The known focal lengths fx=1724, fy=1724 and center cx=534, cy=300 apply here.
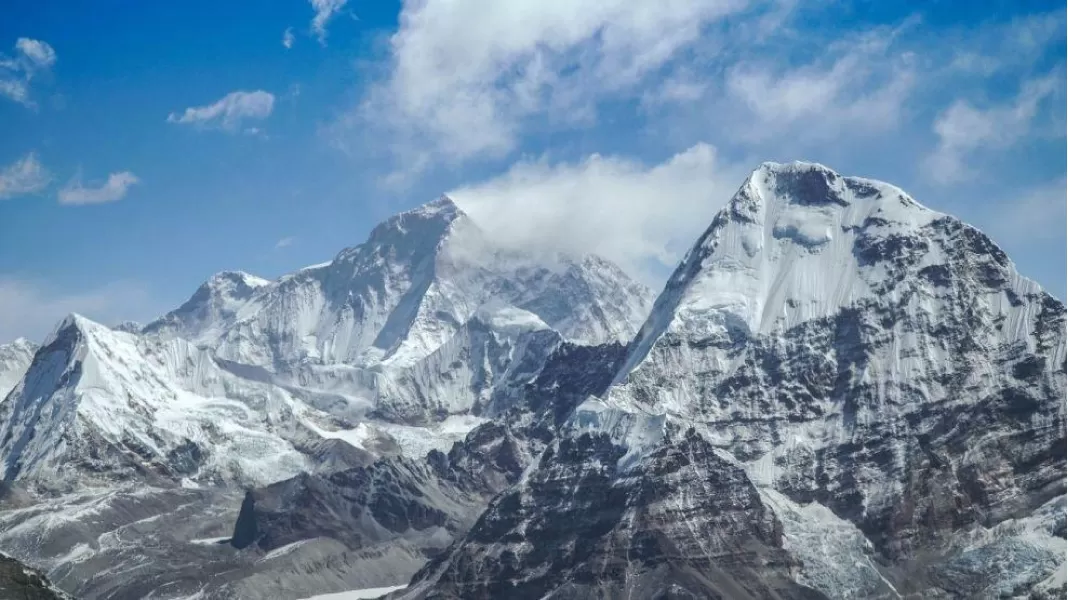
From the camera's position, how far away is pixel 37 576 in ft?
607
